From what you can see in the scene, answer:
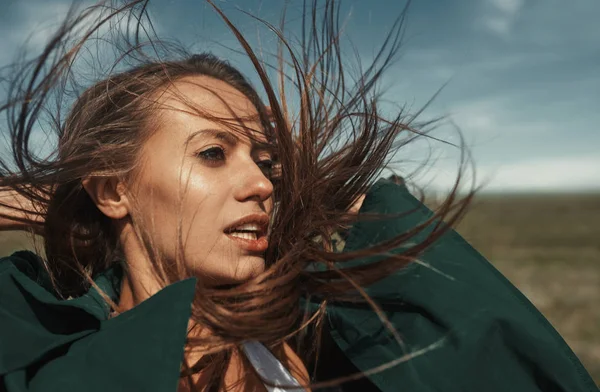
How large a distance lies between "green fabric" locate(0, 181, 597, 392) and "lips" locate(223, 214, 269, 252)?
1.37 feet

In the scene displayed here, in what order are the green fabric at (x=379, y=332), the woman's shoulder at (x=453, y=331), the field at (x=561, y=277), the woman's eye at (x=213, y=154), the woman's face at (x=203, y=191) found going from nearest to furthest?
1. the green fabric at (x=379, y=332)
2. the woman's shoulder at (x=453, y=331)
3. the woman's face at (x=203, y=191)
4. the woman's eye at (x=213, y=154)
5. the field at (x=561, y=277)

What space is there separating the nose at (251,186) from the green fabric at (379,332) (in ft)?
1.71

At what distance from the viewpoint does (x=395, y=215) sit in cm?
259

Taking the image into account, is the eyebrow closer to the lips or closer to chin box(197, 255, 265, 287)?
the lips

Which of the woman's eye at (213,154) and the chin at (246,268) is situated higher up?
the woman's eye at (213,154)

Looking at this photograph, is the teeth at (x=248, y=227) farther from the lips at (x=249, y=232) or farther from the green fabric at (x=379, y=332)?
the green fabric at (x=379, y=332)

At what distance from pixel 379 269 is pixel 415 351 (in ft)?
1.24

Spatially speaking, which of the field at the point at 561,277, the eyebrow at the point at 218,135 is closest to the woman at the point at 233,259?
the eyebrow at the point at 218,135

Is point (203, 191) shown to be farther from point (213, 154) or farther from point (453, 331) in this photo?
point (453, 331)

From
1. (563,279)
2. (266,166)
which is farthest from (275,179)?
(563,279)

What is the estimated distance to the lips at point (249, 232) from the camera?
7.77 ft

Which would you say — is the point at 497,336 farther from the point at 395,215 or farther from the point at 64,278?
the point at 64,278

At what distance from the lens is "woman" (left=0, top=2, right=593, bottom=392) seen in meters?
1.98

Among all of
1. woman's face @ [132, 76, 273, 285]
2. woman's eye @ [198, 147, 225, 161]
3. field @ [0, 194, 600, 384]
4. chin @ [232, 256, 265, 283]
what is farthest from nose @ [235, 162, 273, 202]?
field @ [0, 194, 600, 384]
